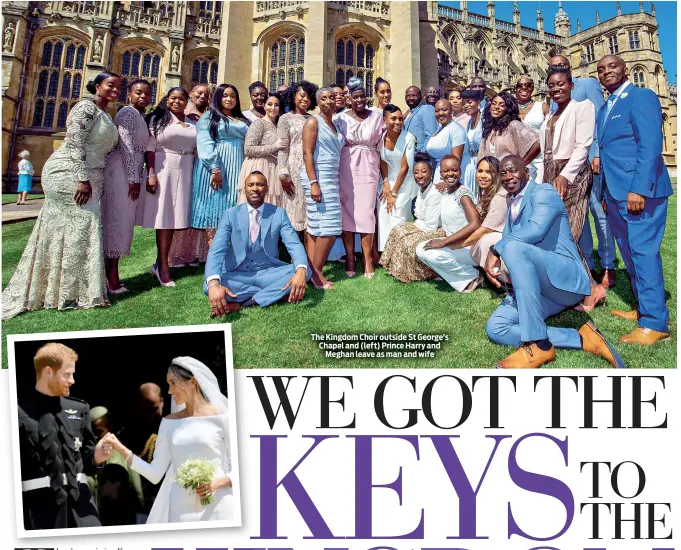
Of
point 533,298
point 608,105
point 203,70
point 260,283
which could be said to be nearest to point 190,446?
point 260,283

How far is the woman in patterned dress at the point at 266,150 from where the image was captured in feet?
13.1

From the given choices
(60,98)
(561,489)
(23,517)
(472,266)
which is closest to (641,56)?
(472,266)

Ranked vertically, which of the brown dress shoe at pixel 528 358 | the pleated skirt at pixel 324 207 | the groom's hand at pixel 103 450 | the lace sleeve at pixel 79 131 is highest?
the lace sleeve at pixel 79 131

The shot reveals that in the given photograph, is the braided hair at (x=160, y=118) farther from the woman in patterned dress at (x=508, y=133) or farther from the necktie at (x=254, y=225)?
the woman in patterned dress at (x=508, y=133)

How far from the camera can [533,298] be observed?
3080mm

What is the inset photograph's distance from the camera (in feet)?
9.52

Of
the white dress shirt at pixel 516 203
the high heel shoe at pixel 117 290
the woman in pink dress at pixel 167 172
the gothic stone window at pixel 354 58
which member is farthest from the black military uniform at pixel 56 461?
the gothic stone window at pixel 354 58

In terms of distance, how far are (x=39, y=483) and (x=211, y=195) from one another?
2.71 metres

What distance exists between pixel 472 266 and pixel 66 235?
3593 mm

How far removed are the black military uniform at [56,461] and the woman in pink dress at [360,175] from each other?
2596 mm

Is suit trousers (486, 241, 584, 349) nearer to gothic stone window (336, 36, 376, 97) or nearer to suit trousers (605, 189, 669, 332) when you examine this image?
suit trousers (605, 189, 669, 332)

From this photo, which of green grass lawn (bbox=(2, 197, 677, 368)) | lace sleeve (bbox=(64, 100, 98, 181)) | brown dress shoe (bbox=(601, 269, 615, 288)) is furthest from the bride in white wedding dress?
brown dress shoe (bbox=(601, 269, 615, 288))

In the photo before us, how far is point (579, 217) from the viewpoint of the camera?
360 centimetres

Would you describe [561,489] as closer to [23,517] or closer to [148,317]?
[148,317]
